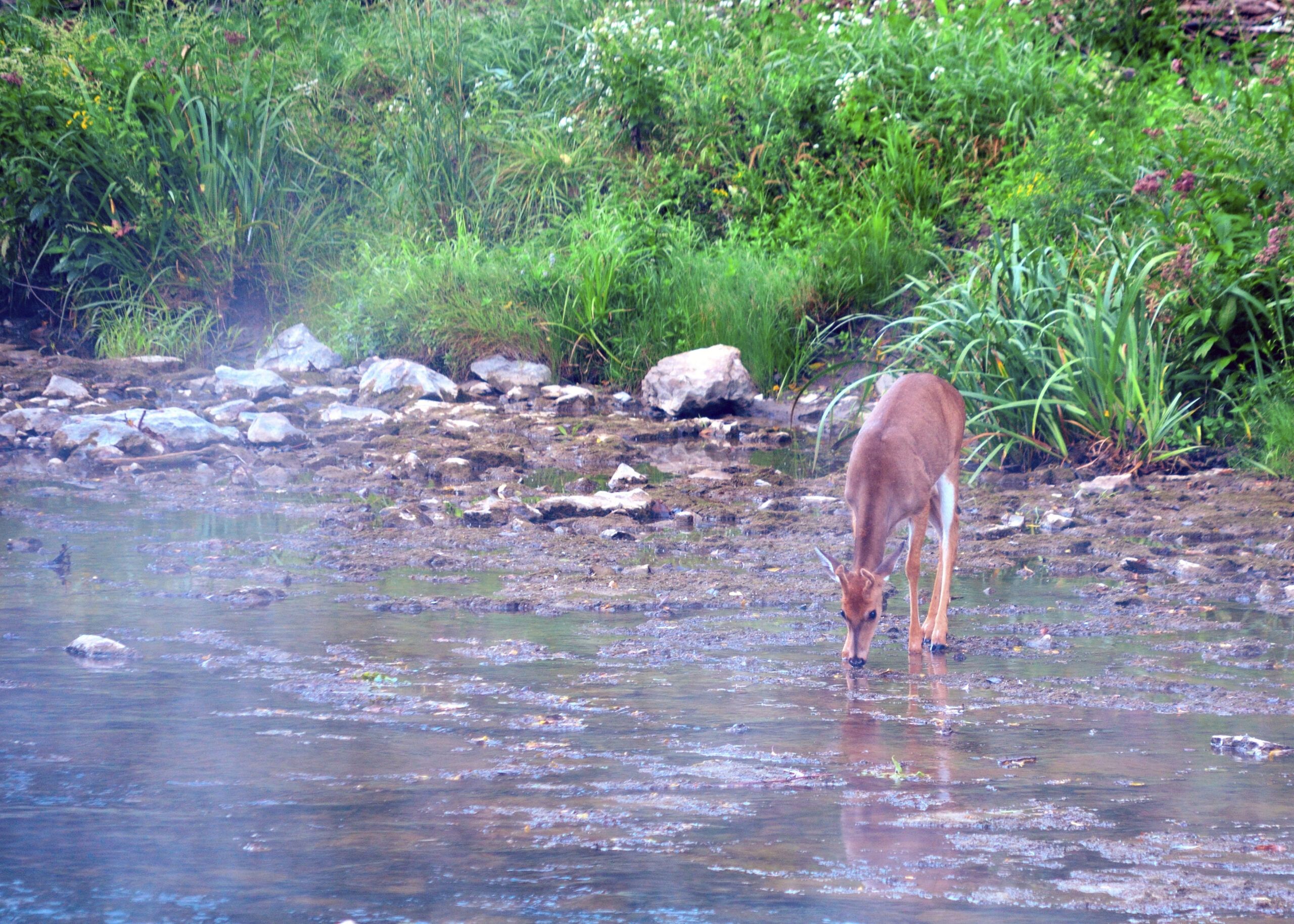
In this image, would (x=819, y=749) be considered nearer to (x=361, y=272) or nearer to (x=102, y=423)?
(x=102, y=423)

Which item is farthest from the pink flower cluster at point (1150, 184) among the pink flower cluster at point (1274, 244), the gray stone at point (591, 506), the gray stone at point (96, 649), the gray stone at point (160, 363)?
the gray stone at point (160, 363)

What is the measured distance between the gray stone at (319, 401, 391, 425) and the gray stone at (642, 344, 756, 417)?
2.24m

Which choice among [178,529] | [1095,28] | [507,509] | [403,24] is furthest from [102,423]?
[1095,28]

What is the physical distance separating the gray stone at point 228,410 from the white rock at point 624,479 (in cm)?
360

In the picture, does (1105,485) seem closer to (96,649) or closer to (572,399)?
(572,399)

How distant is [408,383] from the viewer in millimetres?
12102

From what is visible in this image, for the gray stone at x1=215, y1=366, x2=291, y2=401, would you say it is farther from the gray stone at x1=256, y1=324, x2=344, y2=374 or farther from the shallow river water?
the shallow river water

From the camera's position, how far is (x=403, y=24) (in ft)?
54.6

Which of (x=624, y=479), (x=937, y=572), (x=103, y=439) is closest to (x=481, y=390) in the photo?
(x=103, y=439)

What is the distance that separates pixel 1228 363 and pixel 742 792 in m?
6.54

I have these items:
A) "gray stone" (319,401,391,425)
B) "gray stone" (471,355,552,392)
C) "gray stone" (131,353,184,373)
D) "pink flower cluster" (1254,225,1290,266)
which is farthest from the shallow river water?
"gray stone" (131,353,184,373)

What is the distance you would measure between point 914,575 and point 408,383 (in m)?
7.42

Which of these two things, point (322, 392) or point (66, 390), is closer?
point (66, 390)

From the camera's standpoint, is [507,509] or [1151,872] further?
[507,509]
